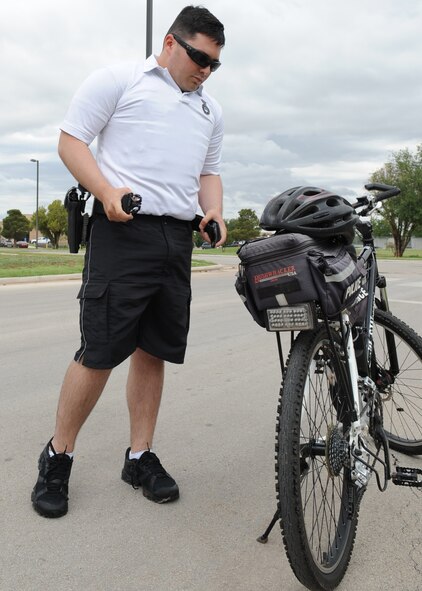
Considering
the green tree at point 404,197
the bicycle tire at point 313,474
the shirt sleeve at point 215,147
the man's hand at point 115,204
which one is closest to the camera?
the bicycle tire at point 313,474

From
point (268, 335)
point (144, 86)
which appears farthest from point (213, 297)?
point (144, 86)

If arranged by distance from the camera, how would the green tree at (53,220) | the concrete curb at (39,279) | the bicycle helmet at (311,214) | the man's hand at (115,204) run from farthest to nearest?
the green tree at (53,220) → the concrete curb at (39,279) → the man's hand at (115,204) → the bicycle helmet at (311,214)

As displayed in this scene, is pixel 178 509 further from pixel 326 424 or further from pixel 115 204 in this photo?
pixel 115 204

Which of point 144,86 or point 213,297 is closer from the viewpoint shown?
point 144,86

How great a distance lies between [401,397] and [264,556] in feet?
5.11

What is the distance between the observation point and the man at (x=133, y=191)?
2379 millimetres

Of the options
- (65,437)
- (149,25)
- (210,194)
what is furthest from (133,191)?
(149,25)

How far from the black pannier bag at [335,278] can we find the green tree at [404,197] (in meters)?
43.8

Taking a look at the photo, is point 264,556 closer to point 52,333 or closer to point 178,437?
point 178,437

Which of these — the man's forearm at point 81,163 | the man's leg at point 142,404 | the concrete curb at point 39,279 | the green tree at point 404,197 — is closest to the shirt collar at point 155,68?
the man's forearm at point 81,163

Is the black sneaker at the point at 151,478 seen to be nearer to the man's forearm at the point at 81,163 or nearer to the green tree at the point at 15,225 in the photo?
the man's forearm at the point at 81,163

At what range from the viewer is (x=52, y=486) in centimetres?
248

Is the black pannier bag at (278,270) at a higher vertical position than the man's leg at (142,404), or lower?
higher

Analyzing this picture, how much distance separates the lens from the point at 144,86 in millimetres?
2430
